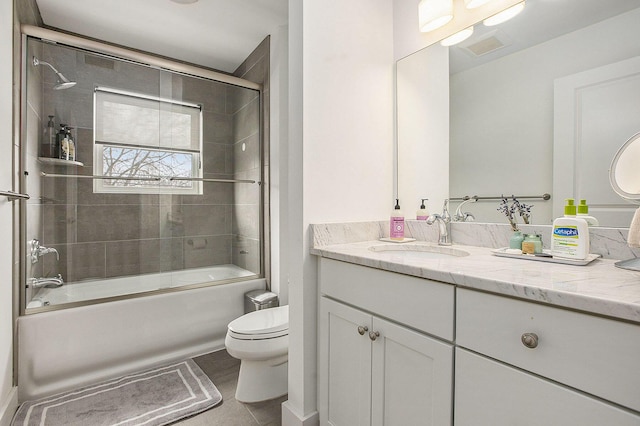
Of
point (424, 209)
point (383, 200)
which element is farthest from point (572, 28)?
point (383, 200)

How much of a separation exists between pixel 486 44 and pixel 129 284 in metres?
2.77

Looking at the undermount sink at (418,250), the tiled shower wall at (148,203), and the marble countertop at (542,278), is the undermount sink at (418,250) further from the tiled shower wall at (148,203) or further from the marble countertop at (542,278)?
the tiled shower wall at (148,203)

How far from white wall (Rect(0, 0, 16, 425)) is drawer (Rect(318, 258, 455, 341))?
1.53 meters

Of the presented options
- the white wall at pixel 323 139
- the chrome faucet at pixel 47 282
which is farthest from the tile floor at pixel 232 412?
the chrome faucet at pixel 47 282

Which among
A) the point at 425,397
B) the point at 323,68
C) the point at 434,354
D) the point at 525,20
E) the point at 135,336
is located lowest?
the point at 135,336

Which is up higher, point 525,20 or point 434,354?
point 525,20

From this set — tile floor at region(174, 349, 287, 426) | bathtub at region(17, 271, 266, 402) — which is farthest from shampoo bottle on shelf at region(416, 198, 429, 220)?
bathtub at region(17, 271, 266, 402)

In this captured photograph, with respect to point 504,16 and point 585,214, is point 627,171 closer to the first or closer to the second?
point 585,214

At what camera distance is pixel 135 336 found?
79.6 inches

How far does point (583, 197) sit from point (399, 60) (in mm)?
1099

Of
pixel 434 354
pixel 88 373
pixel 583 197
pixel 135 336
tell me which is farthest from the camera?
pixel 135 336

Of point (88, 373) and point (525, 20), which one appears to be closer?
point (525, 20)

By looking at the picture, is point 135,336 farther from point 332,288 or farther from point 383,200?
point 383,200

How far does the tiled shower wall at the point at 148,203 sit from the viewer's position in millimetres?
2193
